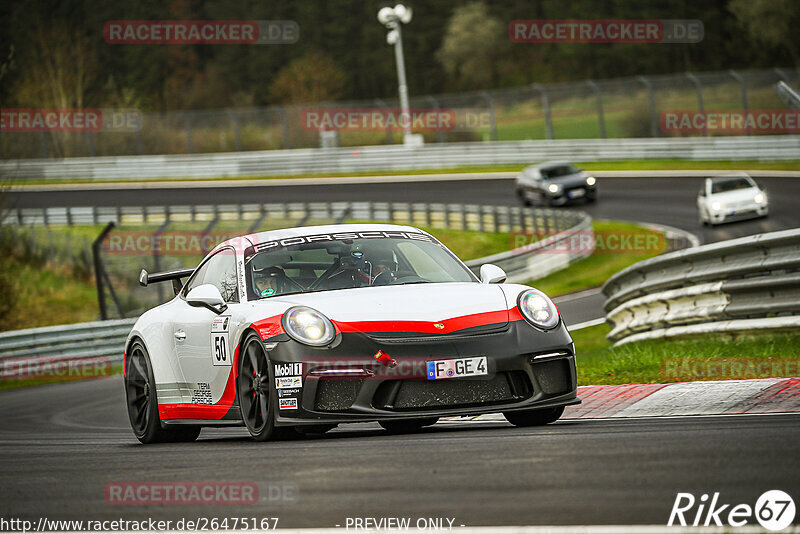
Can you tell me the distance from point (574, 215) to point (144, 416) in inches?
929

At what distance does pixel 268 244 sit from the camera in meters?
8.48

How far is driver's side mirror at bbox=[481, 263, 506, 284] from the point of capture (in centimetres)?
814

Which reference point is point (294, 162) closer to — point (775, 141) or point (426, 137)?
point (426, 137)

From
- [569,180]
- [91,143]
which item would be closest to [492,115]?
[569,180]

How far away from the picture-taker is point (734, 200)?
30250 millimetres

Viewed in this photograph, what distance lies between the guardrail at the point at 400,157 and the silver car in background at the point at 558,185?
287 inches

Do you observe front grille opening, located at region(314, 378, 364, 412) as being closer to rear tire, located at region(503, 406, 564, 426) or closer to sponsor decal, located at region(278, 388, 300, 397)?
sponsor decal, located at region(278, 388, 300, 397)

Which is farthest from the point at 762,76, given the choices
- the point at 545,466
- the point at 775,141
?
the point at 545,466

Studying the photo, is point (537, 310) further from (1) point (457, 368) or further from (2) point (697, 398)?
(2) point (697, 398)

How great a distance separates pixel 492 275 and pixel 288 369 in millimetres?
1796

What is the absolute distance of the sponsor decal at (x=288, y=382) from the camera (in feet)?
22.9

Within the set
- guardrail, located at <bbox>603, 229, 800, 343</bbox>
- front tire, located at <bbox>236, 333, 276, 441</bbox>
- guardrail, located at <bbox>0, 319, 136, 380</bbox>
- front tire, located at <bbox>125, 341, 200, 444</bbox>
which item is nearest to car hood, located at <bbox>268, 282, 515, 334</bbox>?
front tire, located at <bbox>236, 333, 276, 441</bbox>

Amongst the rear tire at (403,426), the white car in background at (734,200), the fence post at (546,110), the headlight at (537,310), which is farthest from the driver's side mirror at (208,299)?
the fence post at (546,110)

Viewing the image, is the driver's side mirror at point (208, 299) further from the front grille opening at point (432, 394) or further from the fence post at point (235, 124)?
the fence post at point (235, 124)
